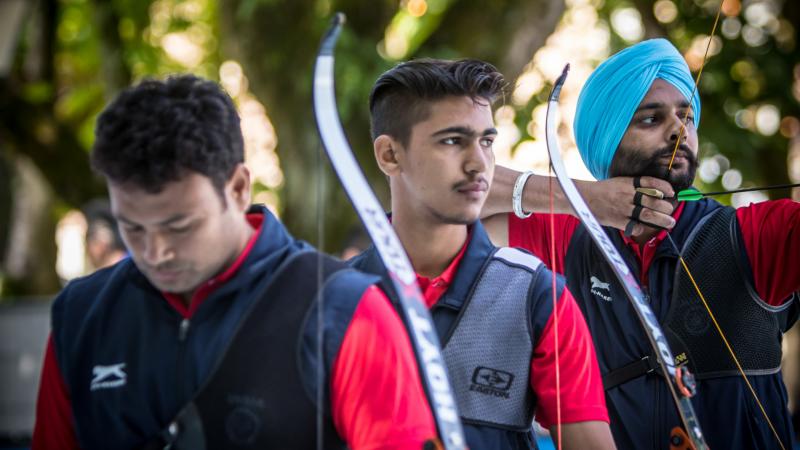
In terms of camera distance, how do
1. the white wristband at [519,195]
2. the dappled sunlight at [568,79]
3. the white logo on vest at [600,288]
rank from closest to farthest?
the white logo on vest at [600,288] < the white wristband at [519,195] < the dappled sunlight at [568,79]

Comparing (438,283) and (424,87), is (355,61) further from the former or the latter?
(438,283)

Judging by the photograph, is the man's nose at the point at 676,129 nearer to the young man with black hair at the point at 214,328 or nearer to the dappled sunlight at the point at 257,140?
the young man with black hair at the point at 214,328

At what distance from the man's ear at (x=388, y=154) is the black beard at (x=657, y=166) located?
0.71m

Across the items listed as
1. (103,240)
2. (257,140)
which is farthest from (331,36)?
(257,140)

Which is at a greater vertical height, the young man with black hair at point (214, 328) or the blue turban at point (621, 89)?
the blue turban at point (621, 89)

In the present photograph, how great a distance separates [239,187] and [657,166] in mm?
1273

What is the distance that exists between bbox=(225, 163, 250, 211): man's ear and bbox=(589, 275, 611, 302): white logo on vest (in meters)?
1.20

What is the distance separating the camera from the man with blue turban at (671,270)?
2650 mm

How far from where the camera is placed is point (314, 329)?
1823mm

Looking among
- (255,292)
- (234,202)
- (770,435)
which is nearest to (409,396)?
(255,292)

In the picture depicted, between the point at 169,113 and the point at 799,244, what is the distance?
155 centimetres

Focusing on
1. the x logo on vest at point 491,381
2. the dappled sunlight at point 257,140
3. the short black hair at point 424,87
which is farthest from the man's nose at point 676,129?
the dappled sunlight at point 257,140

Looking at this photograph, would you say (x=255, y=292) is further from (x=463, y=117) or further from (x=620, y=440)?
(x=620, y=440)

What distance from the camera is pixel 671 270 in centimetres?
279
